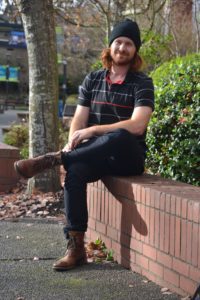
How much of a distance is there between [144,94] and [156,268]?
4.34 ft

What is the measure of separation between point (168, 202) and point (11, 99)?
53.0 m

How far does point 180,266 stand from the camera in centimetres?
418

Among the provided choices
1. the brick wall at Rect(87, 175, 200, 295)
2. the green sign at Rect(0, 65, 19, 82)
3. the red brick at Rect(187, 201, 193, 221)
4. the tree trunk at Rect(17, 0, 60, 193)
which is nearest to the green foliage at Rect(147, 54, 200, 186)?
the brick wall at Rect(87, 175, 200, 295)

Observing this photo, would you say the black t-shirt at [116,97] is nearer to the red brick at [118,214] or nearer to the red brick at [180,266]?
the red brick at [118,214]

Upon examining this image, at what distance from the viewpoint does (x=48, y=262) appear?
5.04 meters

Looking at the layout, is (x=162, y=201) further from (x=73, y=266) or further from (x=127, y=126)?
(x=73, y=266)

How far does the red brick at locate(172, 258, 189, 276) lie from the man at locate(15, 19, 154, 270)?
855mm

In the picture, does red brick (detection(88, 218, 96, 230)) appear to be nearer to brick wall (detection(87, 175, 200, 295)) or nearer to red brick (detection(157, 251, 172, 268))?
brick wall (detection(87, 175, 200, 295))

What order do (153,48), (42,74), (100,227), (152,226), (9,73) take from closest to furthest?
(152,226), (100,227), (42,74), (153,48), (9,73)

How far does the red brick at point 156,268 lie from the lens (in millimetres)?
4430

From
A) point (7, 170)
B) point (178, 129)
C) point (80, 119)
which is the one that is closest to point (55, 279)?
point (80, 119)

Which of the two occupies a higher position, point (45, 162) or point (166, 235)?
point (45, 162)

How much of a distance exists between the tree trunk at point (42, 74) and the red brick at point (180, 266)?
3.49m

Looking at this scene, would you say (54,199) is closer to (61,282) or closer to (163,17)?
(61,282)
